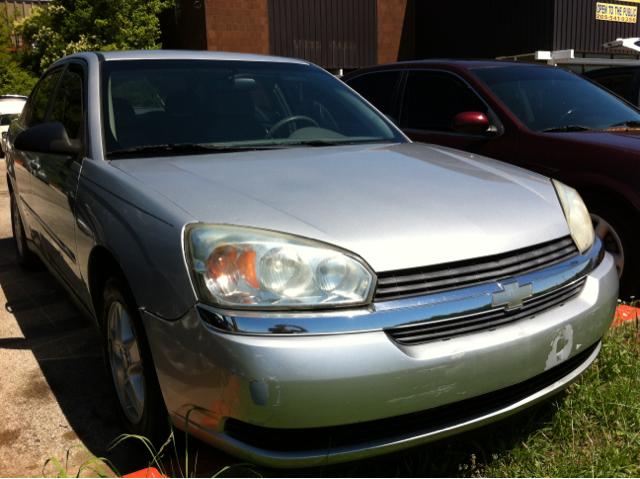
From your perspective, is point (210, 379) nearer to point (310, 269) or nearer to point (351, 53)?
point (310, 269)

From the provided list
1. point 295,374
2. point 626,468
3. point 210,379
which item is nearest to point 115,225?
point 210,379

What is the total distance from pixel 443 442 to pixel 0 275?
4.31 meters

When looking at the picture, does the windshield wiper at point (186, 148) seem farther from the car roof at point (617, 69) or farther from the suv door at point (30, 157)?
the car roof at point (617, 69)

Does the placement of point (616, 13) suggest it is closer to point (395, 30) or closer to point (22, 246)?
point (395, 30)

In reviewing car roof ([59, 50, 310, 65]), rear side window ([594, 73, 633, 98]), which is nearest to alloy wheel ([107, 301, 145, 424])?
car roof ([59, 50, 310, 65])

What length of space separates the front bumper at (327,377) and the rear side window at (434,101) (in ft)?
9.87

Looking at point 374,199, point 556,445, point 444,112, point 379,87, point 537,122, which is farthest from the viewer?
point 379,87

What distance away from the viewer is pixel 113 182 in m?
2.32

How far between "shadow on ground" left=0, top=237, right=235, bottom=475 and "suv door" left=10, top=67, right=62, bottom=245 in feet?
1.57

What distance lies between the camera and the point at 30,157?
3.67m

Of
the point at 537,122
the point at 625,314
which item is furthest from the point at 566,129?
the point at 625,314

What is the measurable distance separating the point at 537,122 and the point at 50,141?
3.17m

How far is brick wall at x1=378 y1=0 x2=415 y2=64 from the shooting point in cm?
2756

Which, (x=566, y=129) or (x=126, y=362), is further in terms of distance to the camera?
(x=566, y=129)
